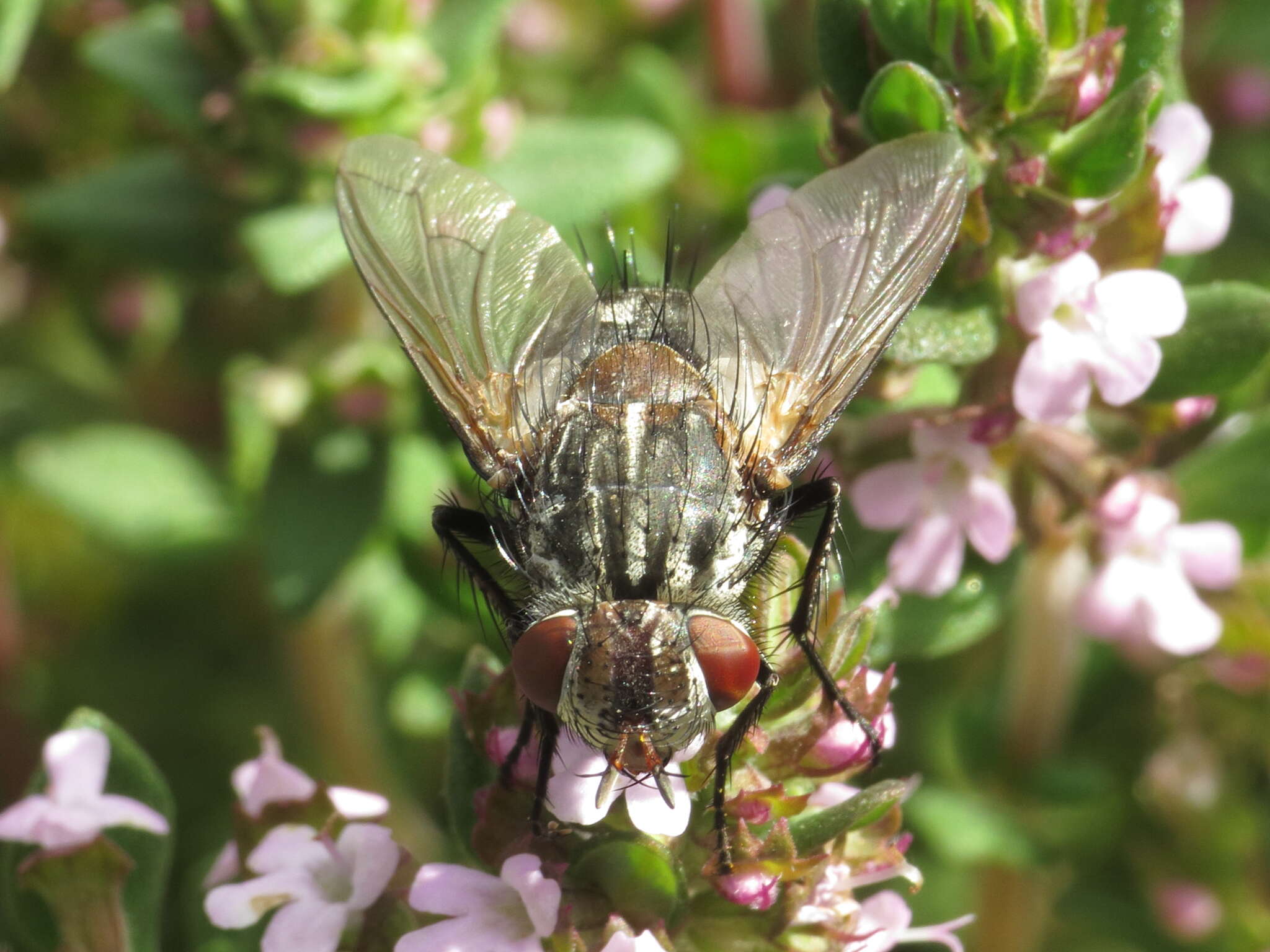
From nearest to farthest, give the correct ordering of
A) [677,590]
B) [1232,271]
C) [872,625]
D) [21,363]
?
[677,590]
[872,625]
[1232,271]
[21,363]

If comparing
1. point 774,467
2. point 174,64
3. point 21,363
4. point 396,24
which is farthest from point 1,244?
point 774,467

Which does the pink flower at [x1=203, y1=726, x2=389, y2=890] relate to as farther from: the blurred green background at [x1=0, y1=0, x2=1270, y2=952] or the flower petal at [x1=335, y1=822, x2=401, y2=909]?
the blurred green background at [x1=0, y1=0, x2=1270, y2=952]

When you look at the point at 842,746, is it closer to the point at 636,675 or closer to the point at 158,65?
the point at 636,675

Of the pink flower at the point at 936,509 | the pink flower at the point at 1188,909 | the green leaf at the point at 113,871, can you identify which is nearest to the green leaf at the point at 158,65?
the green leaf at the point at 113,871

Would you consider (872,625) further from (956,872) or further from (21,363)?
(21,363)

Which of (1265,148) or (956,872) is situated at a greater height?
(1265,148)

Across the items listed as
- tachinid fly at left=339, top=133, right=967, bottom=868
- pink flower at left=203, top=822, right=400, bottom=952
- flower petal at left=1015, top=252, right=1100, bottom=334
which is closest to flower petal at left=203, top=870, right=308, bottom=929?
pink flower at left=203, top=822, right=400, bottom=952

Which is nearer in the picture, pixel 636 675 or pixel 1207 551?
pixel 636 675

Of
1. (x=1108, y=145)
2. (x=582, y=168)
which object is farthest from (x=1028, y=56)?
(x=582, y=168)
